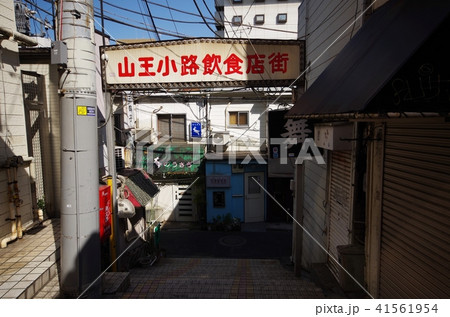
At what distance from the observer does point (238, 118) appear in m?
19.1

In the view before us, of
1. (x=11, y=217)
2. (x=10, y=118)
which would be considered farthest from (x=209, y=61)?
(x=11, y=217)

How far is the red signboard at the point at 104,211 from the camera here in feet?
23.0

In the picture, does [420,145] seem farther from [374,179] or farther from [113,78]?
[113,78]

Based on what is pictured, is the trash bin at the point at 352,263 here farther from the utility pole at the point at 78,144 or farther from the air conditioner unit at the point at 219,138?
the air conditioner unit at the point at 219,138

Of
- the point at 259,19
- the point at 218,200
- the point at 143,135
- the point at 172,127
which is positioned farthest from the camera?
the point at 259,19

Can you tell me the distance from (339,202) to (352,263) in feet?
5.41

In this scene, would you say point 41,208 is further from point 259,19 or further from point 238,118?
point 259,19

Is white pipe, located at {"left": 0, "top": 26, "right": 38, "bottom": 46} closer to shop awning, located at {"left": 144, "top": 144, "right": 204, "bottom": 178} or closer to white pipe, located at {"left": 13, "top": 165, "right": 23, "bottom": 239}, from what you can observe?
white pipe, located at {"left": 13, "top": 165, "right": 23, "bottom": 239}

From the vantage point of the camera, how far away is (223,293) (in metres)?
6.17

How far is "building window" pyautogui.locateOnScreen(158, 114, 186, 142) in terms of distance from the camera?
19.4 meters

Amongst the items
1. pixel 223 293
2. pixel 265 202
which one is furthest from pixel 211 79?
pixel 265 202

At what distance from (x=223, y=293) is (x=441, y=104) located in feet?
18.1

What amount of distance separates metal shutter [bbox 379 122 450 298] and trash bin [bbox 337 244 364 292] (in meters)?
0.51

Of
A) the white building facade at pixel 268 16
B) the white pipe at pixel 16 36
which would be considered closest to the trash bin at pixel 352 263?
the white pipe at pixel 16 36
